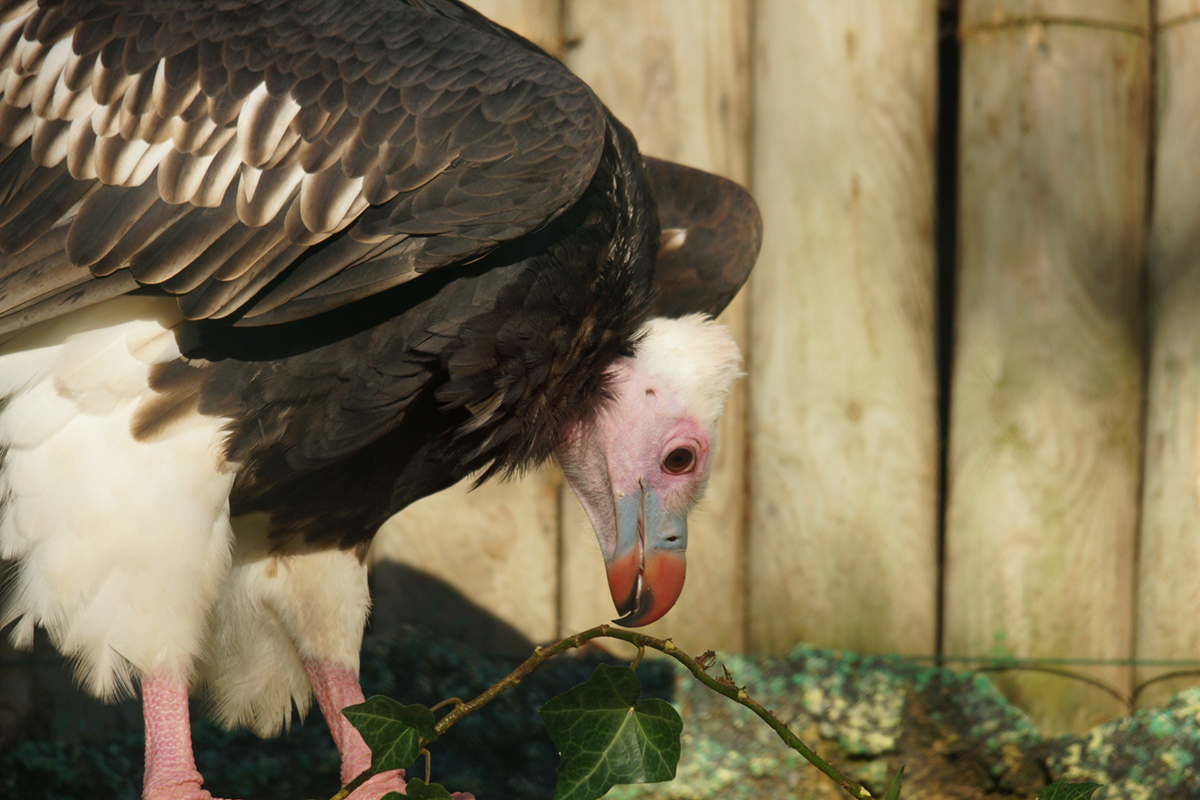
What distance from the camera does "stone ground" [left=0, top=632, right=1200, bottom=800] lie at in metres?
3.38

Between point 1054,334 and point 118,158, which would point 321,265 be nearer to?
point 118,158

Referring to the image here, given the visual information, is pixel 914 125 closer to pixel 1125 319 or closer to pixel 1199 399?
pixel 1125 319

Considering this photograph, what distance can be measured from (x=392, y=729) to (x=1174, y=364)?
269 cm

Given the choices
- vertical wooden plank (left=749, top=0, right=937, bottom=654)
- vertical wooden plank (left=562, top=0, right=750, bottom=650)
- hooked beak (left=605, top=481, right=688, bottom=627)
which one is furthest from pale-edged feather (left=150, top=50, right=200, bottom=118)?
vertical wooden plank (left=749, top=0, right=937, bottom=654)

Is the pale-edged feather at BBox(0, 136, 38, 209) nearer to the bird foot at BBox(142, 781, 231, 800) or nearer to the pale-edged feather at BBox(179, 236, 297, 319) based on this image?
the pale-edged feather at BBox(179, 236, 297, 319)

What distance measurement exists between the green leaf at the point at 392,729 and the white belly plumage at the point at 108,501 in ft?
2.82

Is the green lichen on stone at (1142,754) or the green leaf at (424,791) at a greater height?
the green leaf at (424,791)

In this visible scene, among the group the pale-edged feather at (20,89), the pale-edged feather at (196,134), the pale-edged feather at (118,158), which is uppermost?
the pale-edged feather at (20,89)

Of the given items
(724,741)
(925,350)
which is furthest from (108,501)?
(925,350)

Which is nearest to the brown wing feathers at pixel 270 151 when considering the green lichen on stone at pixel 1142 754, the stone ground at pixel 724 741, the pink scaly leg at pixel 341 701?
the pink scaly leg at pixel 341 701

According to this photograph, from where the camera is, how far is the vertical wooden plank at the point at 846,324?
368 cm

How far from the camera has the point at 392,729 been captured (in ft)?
5.90

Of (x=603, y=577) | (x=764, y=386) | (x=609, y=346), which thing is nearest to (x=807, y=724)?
(x=603, y=577)

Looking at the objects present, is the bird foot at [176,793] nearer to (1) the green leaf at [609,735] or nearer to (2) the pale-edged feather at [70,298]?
(2) the pale-edged feather at [70,298]
